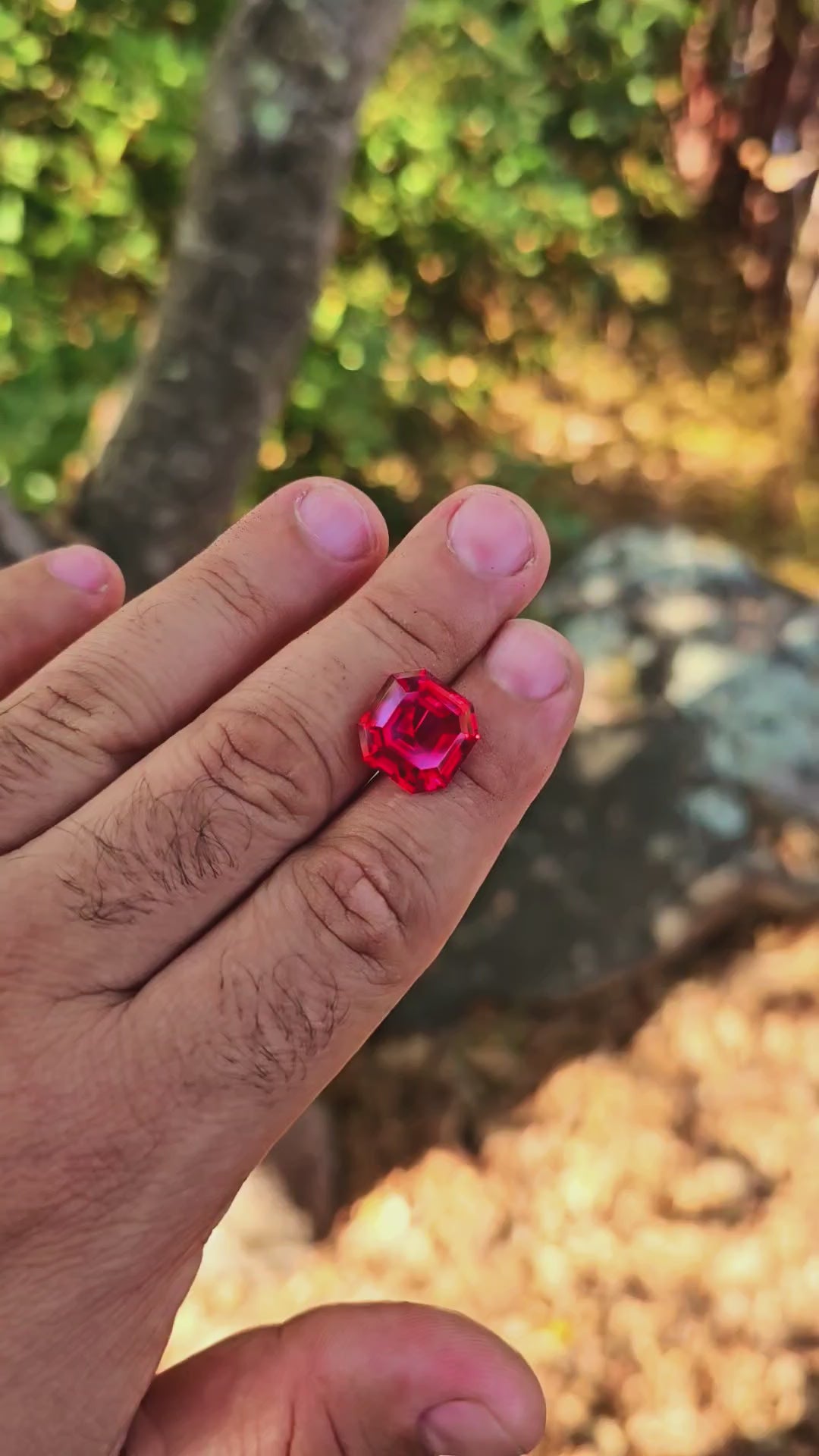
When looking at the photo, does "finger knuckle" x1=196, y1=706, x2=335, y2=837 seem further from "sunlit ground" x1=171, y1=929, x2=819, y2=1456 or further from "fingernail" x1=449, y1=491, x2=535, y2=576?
"sunlit ground" x1=171, y1=929, x2=819, y2=1456

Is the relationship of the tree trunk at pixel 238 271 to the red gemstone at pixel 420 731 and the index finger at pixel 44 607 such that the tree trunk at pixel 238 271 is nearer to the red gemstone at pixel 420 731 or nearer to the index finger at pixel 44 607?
the index finger at pixel 44 607

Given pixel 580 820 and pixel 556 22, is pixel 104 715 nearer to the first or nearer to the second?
pixel 580 820

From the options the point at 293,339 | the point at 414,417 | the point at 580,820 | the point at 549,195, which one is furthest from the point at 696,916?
the point at 549,195

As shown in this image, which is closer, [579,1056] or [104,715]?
[104,715]

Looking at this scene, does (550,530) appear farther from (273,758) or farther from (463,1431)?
(463,1431)

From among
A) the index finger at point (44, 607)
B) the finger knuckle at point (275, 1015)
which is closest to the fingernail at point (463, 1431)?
the finger knuckle at point (275, 1015)
